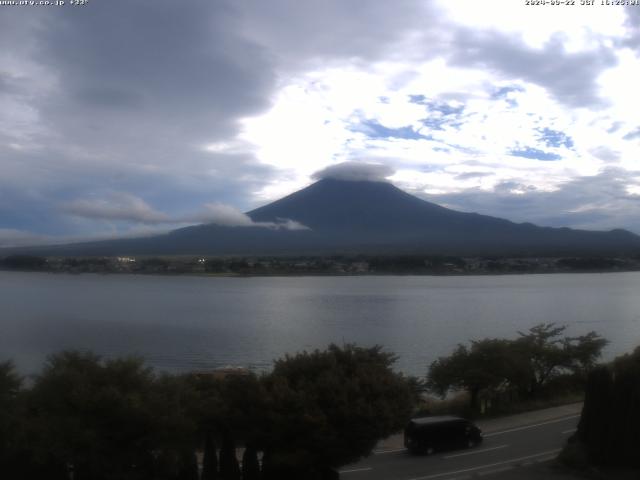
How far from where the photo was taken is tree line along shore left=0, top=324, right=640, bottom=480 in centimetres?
863

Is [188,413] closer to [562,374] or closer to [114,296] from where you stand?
[562,374]

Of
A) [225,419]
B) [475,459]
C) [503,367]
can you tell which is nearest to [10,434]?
[225,419]

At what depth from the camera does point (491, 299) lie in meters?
63.6

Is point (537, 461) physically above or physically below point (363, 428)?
below

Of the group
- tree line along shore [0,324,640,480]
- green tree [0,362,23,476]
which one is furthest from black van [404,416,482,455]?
green tree [0,362,23,476]

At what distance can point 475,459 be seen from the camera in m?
12.4

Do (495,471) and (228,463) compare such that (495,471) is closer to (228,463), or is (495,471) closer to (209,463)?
(228,463)

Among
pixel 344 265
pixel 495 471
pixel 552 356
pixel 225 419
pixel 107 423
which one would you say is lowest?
pixel 495 471

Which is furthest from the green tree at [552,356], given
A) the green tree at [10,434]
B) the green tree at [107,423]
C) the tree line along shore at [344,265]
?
the tree line along shore at [344,265]

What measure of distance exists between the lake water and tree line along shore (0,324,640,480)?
14917mm

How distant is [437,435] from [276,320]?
110 feet

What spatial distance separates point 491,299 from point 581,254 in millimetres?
60958

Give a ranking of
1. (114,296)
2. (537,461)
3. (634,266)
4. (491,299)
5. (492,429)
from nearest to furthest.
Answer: (537,461), (492,429), (491,299), (114,296), (634,266)

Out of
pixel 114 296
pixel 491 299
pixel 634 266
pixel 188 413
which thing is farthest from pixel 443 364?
pixel 634 266
